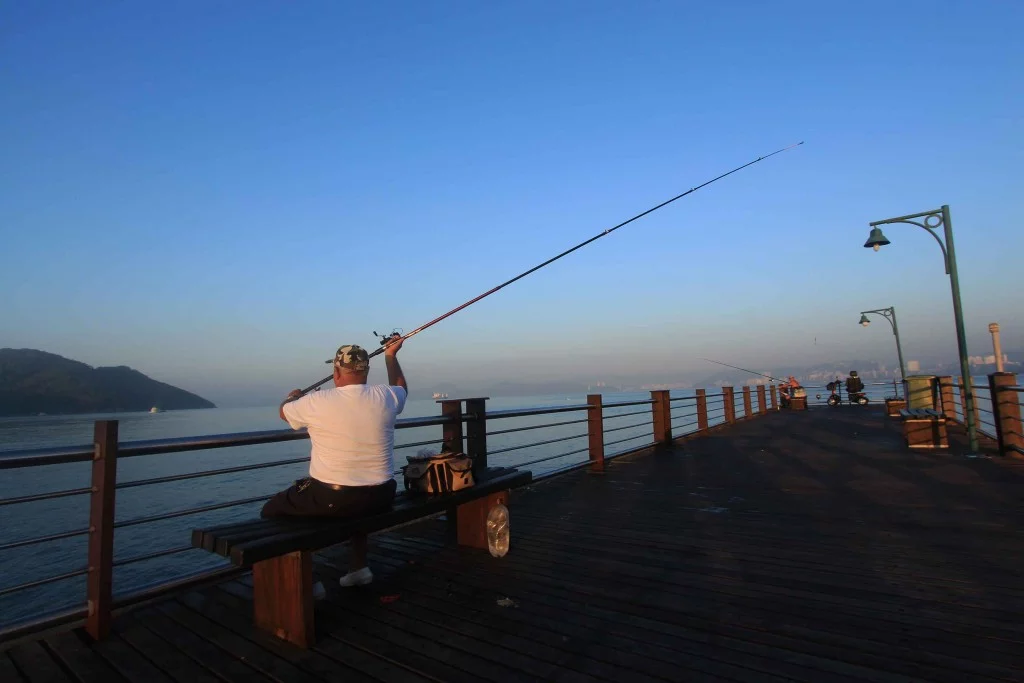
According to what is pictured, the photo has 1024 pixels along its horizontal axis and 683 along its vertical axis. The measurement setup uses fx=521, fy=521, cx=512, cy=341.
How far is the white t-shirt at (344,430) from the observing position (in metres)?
2.64

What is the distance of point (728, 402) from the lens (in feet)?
46.0

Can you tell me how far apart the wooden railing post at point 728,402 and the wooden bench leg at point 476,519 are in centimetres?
1092

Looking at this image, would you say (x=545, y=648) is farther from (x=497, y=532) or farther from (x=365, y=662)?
(x=497, y=532)

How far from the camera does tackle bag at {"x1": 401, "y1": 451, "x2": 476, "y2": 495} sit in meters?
3.23

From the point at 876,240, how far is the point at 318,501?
11387 mm

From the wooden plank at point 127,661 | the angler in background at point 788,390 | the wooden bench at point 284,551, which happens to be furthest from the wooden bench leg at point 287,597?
the angler in background at point 788,390

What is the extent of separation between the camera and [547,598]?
283 cm

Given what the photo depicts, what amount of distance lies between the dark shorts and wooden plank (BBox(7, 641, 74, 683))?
912 millimetres

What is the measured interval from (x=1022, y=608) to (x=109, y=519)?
14.5ft

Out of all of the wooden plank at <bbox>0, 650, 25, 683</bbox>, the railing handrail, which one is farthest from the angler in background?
the wooden plank at <bbox>0, 650, 25, 683</bbox>

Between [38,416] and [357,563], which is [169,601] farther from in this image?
[38,416]

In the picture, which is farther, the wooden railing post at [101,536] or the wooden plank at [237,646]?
the wooden railing post at [101,536]

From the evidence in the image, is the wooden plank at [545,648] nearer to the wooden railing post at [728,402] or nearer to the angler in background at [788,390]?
the wooden railing post at [728,402]

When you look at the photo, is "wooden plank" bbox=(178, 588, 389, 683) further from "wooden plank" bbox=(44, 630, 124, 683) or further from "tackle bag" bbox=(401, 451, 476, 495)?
"tackle bag" bbox=(401, 451, 476, 495)
